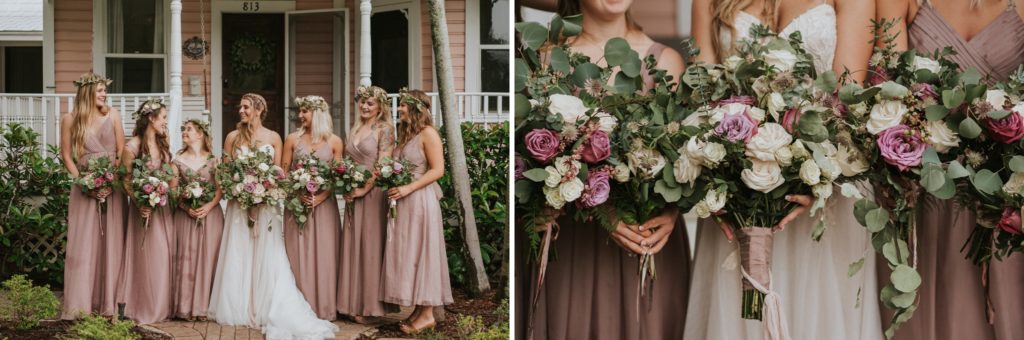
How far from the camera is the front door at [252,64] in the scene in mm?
3691

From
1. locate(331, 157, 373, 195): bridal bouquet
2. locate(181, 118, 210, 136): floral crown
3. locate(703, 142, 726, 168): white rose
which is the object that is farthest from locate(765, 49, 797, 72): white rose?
locate(181, 118, 210, 136): floral crown

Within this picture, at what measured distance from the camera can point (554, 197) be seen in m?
2.62

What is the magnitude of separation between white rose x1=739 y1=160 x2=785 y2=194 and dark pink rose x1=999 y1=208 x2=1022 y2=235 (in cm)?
60

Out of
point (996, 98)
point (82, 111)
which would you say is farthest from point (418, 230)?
point (996, 98)

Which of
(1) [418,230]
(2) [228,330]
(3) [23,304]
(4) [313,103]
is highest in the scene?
(4) [313,103]

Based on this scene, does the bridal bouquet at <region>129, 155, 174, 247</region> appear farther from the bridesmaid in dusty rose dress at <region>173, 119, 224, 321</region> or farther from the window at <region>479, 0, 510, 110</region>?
the window at <region>479, 0, 510, 110</region>

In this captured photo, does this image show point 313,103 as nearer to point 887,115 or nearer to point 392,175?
point 392,175

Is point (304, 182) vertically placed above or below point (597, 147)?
below

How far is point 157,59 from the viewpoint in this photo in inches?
146

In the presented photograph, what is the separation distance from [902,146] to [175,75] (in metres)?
Answer: 2.70

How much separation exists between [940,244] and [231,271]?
285 cm

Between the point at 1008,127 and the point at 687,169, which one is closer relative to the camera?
the point at 1008,127

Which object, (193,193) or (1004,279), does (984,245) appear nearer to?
(1004,279)

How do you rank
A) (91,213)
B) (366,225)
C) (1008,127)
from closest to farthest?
1. (1008,127)
2. (91,213)
3. (366,225)
